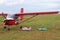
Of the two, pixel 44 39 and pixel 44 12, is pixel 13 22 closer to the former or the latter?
pixel 44 12

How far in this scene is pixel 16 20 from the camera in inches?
739

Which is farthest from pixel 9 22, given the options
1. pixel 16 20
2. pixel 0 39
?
pixel 0 39

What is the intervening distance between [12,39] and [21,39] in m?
0.47

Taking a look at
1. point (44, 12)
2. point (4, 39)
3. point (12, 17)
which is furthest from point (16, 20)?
point (4, 39)

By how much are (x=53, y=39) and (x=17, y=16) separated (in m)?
7.75

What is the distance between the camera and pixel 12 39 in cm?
1199

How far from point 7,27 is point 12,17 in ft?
3.13

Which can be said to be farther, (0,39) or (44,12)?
(44,12)

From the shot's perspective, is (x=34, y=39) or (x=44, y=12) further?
(x=44, y=12)

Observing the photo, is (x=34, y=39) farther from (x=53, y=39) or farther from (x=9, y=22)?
(x=9, y=22)

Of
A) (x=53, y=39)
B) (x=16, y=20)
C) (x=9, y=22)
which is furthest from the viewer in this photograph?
(x=16, y=20)

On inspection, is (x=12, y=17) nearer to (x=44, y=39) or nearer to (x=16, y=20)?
(x=16, y=20)

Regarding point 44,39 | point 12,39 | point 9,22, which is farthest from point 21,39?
point 9,22

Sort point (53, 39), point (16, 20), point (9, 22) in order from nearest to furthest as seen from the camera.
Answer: point (53, 39), point (9, 22), point (16, 20)
